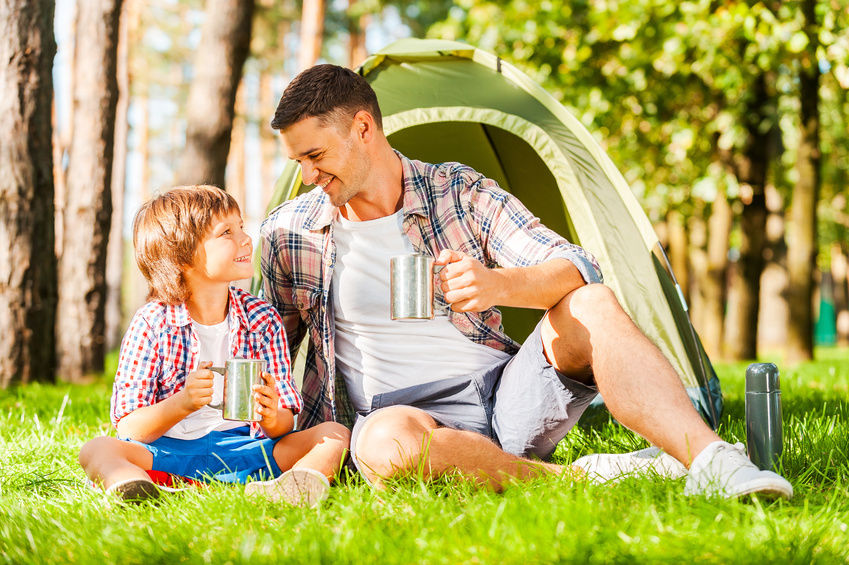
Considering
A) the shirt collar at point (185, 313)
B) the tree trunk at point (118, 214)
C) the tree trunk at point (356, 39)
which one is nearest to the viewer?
the shirt collar at point (185, 313)

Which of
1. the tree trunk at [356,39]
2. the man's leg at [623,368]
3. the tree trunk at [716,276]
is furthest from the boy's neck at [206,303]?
the tree trunk at [356,39]

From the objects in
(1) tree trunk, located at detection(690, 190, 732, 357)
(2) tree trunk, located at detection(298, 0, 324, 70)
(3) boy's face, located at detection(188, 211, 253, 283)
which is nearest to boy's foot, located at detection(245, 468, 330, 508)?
(3) boy's face, located at detection(188, 211, 253, 283)

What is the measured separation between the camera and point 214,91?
604cm

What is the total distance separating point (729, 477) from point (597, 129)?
22.6ft

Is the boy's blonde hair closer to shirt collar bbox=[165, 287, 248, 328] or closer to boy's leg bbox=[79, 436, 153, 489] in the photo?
shirt collar bbox=[165, 287, 248, 328]

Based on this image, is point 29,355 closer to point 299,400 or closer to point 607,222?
point 299,400

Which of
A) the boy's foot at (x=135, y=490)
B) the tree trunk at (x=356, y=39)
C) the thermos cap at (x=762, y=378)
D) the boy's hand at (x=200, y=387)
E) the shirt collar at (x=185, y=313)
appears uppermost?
the tree trunk at (x=356, y=39)

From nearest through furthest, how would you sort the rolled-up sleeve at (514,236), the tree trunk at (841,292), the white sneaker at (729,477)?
the white sneaker at (729,477) → the rolled-up sleeve at (514,236) → the tree trunk at (841,292)

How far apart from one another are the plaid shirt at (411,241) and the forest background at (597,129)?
552mm

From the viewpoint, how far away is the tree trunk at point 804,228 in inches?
321

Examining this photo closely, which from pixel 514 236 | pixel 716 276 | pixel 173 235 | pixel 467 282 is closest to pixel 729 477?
pixel 467 282

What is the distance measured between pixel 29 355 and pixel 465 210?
11.0 feet

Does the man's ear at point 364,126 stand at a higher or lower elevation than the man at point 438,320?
higher

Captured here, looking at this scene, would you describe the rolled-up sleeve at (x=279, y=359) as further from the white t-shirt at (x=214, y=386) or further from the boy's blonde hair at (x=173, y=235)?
the boy's blonde hair at (x=173, y=235)
